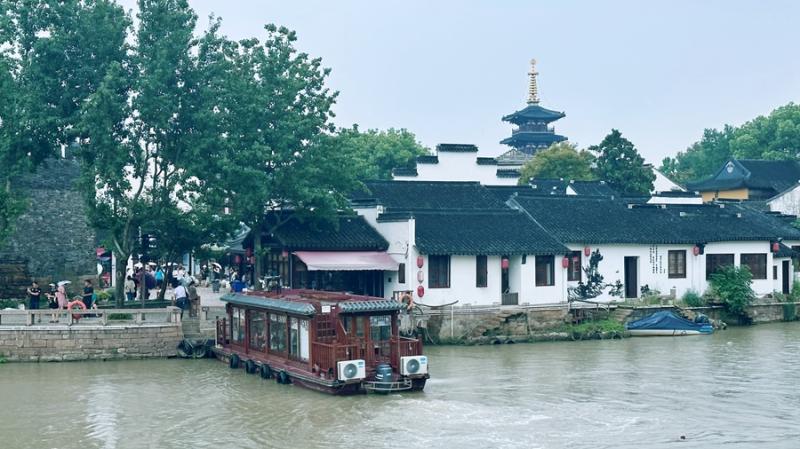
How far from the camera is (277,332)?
25.7m

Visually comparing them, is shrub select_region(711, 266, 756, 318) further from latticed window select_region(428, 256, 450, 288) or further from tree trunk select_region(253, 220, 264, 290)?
tree trunk select_region(253, 220, 264, 290)

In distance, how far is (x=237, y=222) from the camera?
33.5 m

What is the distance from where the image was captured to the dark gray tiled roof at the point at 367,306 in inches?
909

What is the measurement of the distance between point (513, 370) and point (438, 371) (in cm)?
200

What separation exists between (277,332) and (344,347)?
11.4ft

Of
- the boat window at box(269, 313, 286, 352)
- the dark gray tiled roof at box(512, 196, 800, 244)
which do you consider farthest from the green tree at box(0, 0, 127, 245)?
the dark gray tiled roof at box(512, 196, 800, 244)

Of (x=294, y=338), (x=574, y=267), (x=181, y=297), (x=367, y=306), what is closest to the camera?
(x=367, y=306)

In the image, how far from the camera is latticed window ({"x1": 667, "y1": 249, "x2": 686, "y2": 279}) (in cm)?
3938

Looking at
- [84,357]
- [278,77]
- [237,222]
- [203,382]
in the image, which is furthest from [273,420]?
[278,77]

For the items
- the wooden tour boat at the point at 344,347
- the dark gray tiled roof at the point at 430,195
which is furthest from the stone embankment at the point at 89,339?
the dark gray tiled roof at the point at 430,195

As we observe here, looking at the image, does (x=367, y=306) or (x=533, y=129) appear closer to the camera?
(x=367, y=306)

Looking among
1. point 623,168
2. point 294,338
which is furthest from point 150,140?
point 623,168

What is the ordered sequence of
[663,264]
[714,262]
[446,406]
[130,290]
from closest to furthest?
[446,406], [130,290], [663,264], [714,262]

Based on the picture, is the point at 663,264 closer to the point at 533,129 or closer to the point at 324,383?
the point at 324,383
